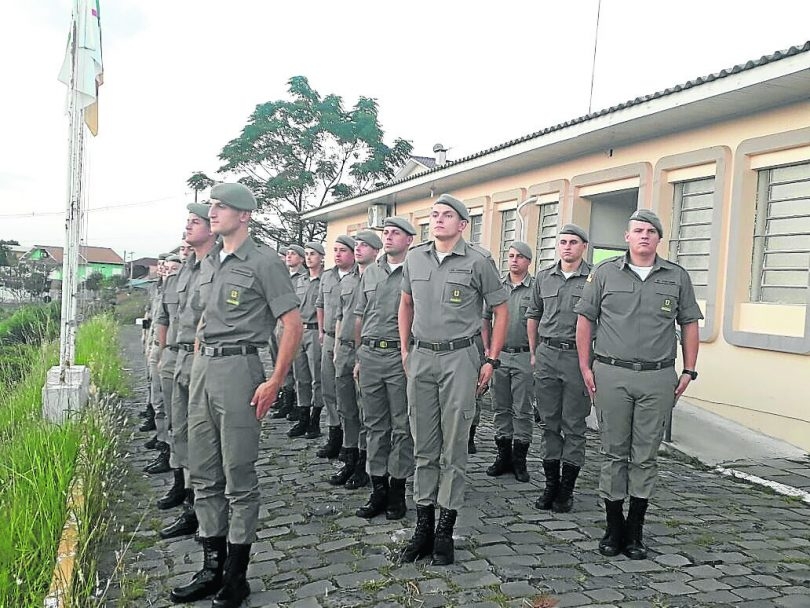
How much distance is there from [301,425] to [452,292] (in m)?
3.83

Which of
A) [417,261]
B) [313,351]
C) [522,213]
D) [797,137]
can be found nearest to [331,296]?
[313,351]

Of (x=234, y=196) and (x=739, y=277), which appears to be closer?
(x=234, y=196)

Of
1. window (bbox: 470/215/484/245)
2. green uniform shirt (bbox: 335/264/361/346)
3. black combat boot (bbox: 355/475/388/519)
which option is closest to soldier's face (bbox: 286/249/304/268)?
green uniform shirt (bbox: 335/264/361/346)

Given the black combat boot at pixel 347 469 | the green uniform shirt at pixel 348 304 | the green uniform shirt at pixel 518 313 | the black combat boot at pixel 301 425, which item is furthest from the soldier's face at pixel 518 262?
the black combat boot at pixel 301 425

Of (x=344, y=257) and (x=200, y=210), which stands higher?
Result: (x=200, y=210)

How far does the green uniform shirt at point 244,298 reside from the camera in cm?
378

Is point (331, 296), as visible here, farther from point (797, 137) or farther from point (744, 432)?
point (797, 137)

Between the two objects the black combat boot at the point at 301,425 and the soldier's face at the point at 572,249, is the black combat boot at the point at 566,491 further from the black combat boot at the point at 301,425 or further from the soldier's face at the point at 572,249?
the black combat boot at the point at 301,425

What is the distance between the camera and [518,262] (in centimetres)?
625

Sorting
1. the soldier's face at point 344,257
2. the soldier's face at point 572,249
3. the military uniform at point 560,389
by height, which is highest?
the soldier's face at point 572,249

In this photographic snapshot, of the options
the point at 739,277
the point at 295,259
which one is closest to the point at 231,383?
the point at 295,259

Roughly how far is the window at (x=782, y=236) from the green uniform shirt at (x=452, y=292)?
4333 mm

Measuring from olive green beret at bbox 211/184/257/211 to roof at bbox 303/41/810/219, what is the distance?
505 cm

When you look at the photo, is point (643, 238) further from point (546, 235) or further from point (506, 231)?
point (506, 231)
